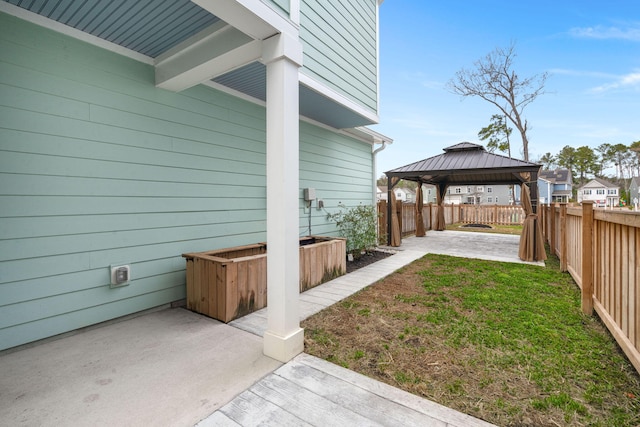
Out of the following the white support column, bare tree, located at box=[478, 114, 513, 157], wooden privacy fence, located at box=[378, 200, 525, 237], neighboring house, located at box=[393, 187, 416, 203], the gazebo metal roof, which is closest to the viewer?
the white support column

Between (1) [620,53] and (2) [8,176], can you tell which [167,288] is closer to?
(2) [8,176]

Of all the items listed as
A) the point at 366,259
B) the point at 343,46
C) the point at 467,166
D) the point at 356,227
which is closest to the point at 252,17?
the point at 343,46

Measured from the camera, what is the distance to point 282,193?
2.11m

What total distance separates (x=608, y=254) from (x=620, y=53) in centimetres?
1777

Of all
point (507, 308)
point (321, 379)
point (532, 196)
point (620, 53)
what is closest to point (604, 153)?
point (620, 53)

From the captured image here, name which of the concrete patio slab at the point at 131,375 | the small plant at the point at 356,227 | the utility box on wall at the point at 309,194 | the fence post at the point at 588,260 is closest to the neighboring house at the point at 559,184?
the small plant at the point at 356,227

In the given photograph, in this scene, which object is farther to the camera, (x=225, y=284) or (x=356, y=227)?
(x=356, y=227)

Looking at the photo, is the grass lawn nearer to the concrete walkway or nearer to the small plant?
the concrete walkway

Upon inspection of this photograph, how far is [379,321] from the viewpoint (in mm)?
2838

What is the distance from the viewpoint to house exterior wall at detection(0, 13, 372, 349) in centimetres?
222

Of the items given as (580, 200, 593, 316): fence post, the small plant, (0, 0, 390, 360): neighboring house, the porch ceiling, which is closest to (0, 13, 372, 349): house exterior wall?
(0, 0, 390, 360): neighboring house

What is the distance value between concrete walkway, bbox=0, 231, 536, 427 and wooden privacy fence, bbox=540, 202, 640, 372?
4.77 feet

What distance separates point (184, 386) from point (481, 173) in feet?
26.1

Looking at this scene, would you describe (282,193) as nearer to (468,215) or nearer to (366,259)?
(366,259)
